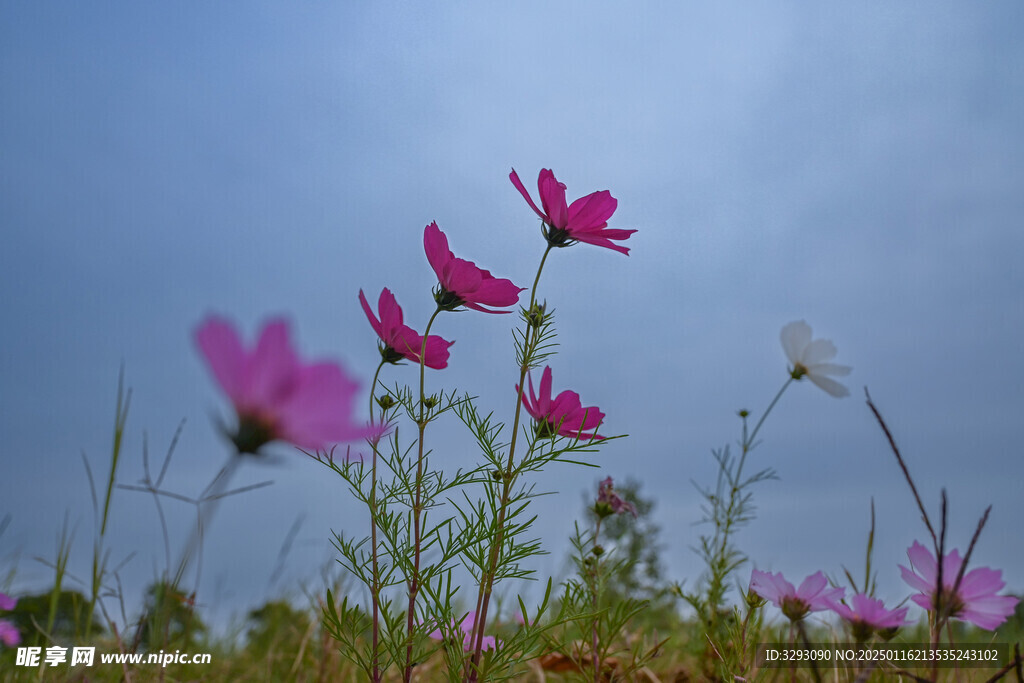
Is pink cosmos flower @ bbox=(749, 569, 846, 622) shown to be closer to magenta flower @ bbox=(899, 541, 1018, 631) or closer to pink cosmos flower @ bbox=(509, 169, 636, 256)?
magenta flower @ bbox=(899, 541, 1018, 631)

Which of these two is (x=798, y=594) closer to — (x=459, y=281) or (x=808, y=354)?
(x=459, y=281)

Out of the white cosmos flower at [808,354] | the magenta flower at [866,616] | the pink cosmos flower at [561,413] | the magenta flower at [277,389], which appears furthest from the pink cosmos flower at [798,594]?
the white cosmos flower at [808,354]

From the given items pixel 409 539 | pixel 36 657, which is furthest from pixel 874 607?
pixel 36 657

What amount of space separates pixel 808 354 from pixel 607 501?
0.96m

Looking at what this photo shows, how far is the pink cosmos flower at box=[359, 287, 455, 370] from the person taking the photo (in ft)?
3.98

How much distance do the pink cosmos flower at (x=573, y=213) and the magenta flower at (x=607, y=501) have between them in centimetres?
59

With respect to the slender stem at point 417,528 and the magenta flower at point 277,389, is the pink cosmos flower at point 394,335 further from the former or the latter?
the magenta flower at point 277,389

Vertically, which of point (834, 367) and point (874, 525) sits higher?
point (834, 367)

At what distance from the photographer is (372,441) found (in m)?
1.20

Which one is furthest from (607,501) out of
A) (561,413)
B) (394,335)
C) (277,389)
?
(277,389)

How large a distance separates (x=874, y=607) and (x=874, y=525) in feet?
1.64

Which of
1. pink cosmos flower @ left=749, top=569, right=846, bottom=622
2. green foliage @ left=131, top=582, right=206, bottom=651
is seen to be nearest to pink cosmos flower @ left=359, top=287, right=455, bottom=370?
green foliage @ left=131, top=582, right=206, bottom=651

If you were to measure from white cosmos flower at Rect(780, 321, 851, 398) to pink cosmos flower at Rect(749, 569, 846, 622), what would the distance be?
117 centimetres

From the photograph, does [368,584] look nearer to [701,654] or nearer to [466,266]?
[466,266]
